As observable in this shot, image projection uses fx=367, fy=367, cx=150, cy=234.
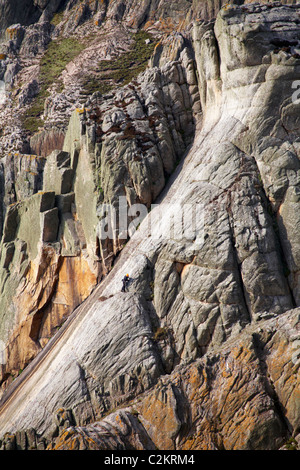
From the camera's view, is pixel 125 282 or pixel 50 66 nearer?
pixel 125 282

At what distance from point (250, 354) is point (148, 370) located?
19.8 feet

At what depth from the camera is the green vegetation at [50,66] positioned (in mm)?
48594

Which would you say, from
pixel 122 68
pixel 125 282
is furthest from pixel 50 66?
pixel 125 282

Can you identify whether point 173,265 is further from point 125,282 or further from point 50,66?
point 50,66

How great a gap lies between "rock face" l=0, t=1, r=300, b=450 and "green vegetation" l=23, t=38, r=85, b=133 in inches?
719

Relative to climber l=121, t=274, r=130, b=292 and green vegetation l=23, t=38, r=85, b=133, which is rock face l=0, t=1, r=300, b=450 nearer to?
climber l=121, t=274, r=130, b=292

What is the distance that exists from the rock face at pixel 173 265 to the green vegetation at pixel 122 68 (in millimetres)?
18044

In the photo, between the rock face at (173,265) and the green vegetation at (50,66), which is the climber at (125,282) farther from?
the green vegetation at (50,66)

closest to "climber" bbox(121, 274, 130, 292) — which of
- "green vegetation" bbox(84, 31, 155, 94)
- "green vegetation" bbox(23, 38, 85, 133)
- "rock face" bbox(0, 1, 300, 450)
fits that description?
"rock face" bbox(0, 1, 300, 450)

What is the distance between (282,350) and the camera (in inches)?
742

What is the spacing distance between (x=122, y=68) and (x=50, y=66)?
1257cm

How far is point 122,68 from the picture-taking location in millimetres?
49875

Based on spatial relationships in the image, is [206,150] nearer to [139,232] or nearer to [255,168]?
[255,168]
